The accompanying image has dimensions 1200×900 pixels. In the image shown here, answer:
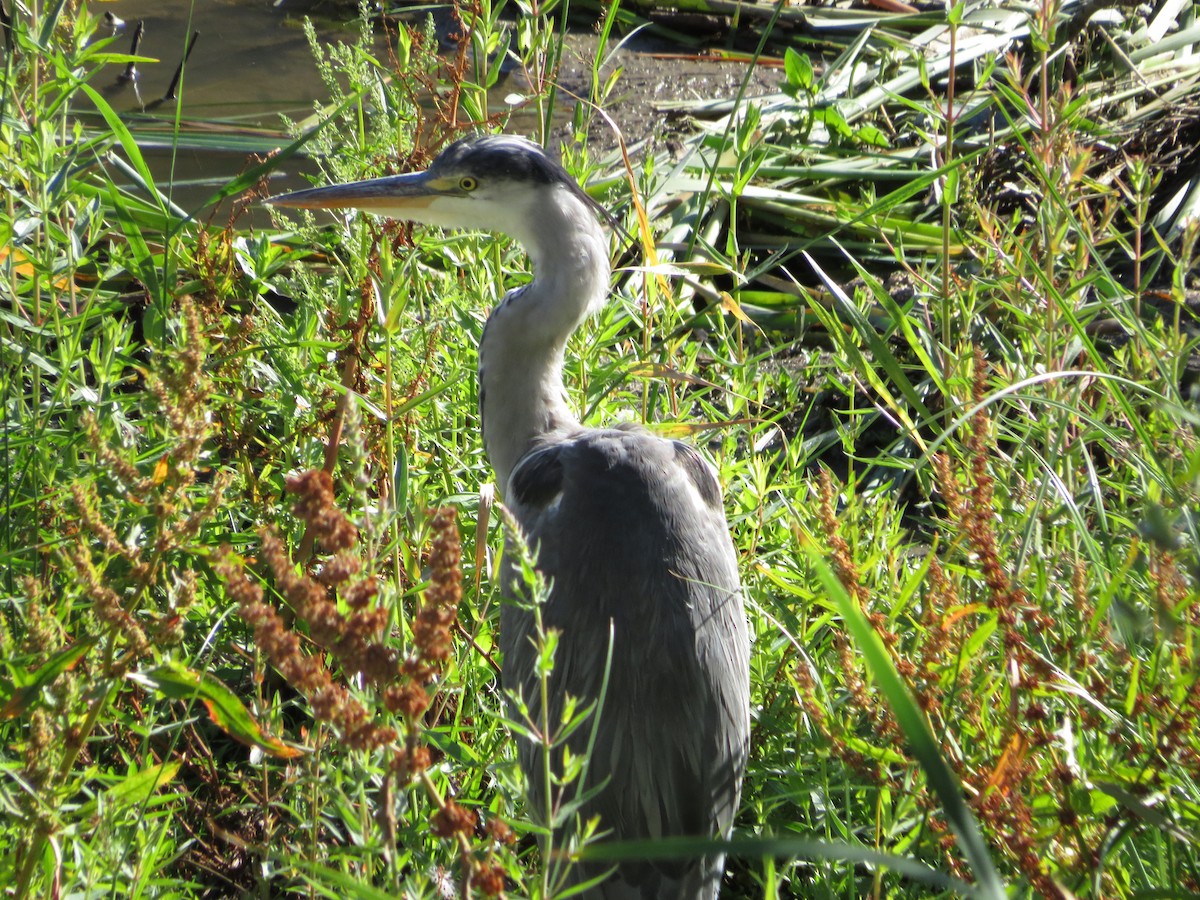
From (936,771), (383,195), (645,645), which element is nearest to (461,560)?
(645,645)

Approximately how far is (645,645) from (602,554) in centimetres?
19

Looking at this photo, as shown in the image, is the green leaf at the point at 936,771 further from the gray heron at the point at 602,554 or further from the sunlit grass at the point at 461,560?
the gray heron at the point at 602,554

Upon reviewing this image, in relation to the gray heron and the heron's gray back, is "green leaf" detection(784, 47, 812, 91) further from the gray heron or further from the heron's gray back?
the heron's gray back

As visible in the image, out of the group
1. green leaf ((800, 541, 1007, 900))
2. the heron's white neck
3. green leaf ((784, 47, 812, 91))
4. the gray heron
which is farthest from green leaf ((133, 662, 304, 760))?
green leaf ((784, 47, 812, 91))

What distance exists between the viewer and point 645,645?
2.20m

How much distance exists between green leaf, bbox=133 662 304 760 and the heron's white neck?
1067mm

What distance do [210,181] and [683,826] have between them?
3641 mm

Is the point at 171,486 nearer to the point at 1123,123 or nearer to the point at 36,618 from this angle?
the point at 36,618

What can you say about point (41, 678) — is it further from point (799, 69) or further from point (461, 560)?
point (799, 69)

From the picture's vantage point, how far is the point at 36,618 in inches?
61.3

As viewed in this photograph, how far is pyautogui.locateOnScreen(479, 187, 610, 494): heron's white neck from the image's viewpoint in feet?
8.85

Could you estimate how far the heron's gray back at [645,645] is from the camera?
2.13 m

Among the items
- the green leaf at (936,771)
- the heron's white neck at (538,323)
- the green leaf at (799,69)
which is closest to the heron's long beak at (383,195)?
the heron's white neck at (538,323)

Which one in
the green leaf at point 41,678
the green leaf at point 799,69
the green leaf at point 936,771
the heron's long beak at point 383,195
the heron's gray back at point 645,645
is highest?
the green leaf at point 936,771
